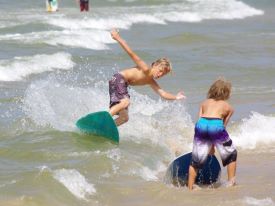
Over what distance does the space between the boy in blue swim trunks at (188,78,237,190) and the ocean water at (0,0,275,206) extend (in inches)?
10.1

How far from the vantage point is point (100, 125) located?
9492 millimetres

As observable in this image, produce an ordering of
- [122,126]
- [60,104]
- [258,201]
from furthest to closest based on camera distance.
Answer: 1. [60,104]
2. [122,126]
3. [258,201]

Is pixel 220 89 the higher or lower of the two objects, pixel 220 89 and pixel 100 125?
the higher

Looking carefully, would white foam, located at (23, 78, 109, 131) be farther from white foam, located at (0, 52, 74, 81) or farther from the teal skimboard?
white foam, located at (0, 52, 74, 81)

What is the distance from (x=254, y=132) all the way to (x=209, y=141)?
282 cm

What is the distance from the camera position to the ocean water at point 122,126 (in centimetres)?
734

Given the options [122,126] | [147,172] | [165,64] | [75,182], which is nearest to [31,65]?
[122,126]

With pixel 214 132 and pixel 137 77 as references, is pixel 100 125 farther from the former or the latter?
pixel 214 132

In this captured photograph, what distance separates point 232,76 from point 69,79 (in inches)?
141

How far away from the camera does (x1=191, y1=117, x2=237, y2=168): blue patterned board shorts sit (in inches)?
295

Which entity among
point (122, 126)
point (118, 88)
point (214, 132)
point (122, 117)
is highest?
point (214, 132)

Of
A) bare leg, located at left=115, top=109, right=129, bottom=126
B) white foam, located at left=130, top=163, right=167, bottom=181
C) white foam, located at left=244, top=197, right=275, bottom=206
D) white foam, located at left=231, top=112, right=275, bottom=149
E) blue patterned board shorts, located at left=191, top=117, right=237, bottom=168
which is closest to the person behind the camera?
white foam, located at left=244, top=197, right=275, bottom=206

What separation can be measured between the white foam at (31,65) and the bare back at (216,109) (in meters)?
8.95

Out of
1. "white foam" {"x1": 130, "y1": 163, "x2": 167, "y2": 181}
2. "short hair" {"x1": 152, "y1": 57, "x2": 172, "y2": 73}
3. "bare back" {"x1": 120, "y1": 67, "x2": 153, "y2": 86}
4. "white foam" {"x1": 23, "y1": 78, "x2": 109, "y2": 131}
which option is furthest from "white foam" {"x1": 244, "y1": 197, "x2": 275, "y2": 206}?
"white foam" {"x1": 23, "y1": 78, "x2": 109, "y2": 131}
